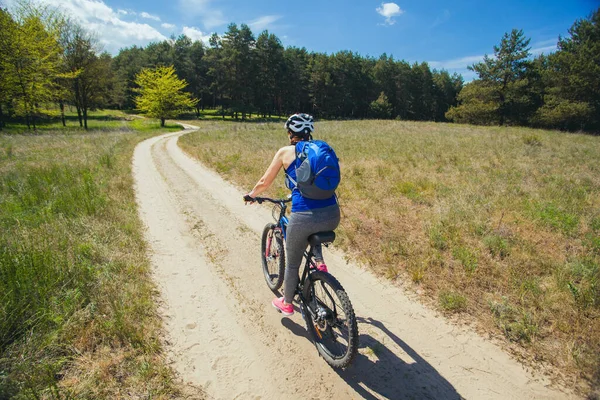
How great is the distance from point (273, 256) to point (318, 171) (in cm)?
226

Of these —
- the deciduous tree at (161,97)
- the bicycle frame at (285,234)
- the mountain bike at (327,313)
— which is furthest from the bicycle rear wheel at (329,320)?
the deciduous tree at (161,97)

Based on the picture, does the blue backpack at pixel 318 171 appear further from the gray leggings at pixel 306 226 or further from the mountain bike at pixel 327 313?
the mountain bike at pixel 327 313

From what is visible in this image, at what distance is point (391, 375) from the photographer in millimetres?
3143

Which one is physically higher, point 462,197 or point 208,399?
point 462,197

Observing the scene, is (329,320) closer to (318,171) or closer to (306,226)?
(306,226)

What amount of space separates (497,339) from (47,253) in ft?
22.2

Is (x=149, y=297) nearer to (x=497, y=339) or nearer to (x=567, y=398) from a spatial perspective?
(x=497, y=339)

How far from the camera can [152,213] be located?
8.00 metres

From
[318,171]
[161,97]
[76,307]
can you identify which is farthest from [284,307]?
[161,97]

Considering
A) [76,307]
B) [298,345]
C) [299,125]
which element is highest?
[299,125]

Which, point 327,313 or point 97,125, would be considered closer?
point 327,313

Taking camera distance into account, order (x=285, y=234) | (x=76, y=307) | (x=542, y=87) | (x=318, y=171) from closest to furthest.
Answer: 1. (x=318, y=171)
2. (x=76, y=307)
3. (x=285, y=234)
4. (x=542, y=87)

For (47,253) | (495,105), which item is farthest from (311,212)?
(495,105)

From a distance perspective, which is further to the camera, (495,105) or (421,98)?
(421,98)
